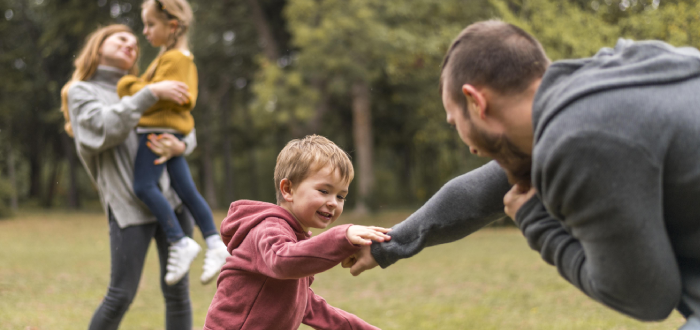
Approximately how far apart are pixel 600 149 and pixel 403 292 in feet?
23.1

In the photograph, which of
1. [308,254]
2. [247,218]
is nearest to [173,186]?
[247,218]

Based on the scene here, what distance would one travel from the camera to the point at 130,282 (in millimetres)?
3541

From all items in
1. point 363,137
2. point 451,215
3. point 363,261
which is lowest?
point 363,137

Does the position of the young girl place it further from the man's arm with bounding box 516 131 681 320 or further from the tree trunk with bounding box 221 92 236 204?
the tree trunk with bounding box 221 92 236 204

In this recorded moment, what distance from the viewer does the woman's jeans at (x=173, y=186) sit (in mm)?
3630

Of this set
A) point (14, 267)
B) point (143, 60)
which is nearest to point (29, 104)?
point (143, 60)

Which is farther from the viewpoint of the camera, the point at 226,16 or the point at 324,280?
the point at 226,16

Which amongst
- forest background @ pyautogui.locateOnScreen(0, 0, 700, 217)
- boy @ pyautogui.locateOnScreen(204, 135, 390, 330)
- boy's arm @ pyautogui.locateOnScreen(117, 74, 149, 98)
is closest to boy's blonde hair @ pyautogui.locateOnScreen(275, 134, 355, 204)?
boy @ pyautogui.locateOnScreen(204, 135, 390, 330)

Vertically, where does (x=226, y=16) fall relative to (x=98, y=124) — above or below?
below

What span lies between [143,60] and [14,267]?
41.6ft

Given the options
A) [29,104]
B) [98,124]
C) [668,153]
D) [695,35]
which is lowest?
[29,104]

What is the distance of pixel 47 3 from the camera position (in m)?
24.4

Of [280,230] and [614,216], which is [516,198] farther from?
[280,230]

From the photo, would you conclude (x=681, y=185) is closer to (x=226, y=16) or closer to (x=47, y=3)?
(x=226, y=16)
